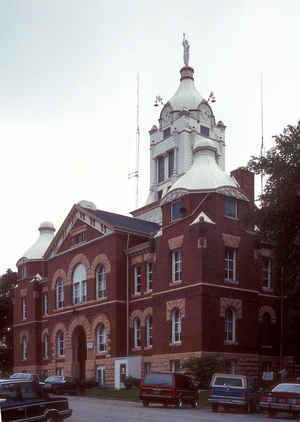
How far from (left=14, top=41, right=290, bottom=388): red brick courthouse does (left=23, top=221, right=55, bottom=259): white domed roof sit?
4.92 metres

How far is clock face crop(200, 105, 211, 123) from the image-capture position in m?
70.4

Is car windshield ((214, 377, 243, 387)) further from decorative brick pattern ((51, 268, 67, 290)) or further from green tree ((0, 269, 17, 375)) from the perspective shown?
green tree ((0, 269, 17, 375))

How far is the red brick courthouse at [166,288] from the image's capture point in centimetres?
4453

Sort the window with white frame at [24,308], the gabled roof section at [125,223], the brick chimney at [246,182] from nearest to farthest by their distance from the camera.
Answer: the brick chimney at [246,182], the gabled roof section at [125,223], the window with white frame at [24,308]

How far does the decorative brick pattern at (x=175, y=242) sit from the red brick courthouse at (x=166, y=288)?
0.38 ft

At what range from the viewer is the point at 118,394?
4266 centimetres

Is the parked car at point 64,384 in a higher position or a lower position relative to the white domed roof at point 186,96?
lower

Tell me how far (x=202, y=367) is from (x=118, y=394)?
602cm

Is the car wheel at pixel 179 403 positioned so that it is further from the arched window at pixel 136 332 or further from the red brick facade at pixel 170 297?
the arched window at pixel 136 332

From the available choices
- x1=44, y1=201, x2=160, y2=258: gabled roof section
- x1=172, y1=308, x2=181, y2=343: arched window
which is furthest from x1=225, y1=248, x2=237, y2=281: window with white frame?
x1=44, y1=201, x2=160, y2=258: gabled roof section

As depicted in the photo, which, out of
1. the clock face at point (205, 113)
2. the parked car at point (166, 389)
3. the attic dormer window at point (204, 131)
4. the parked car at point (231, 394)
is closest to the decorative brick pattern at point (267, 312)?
the parked car at point (231, 394)

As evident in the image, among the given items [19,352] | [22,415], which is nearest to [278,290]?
[19,352]

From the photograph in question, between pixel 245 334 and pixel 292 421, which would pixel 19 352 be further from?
pixel 292 421

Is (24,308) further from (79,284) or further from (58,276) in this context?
(79,284)
